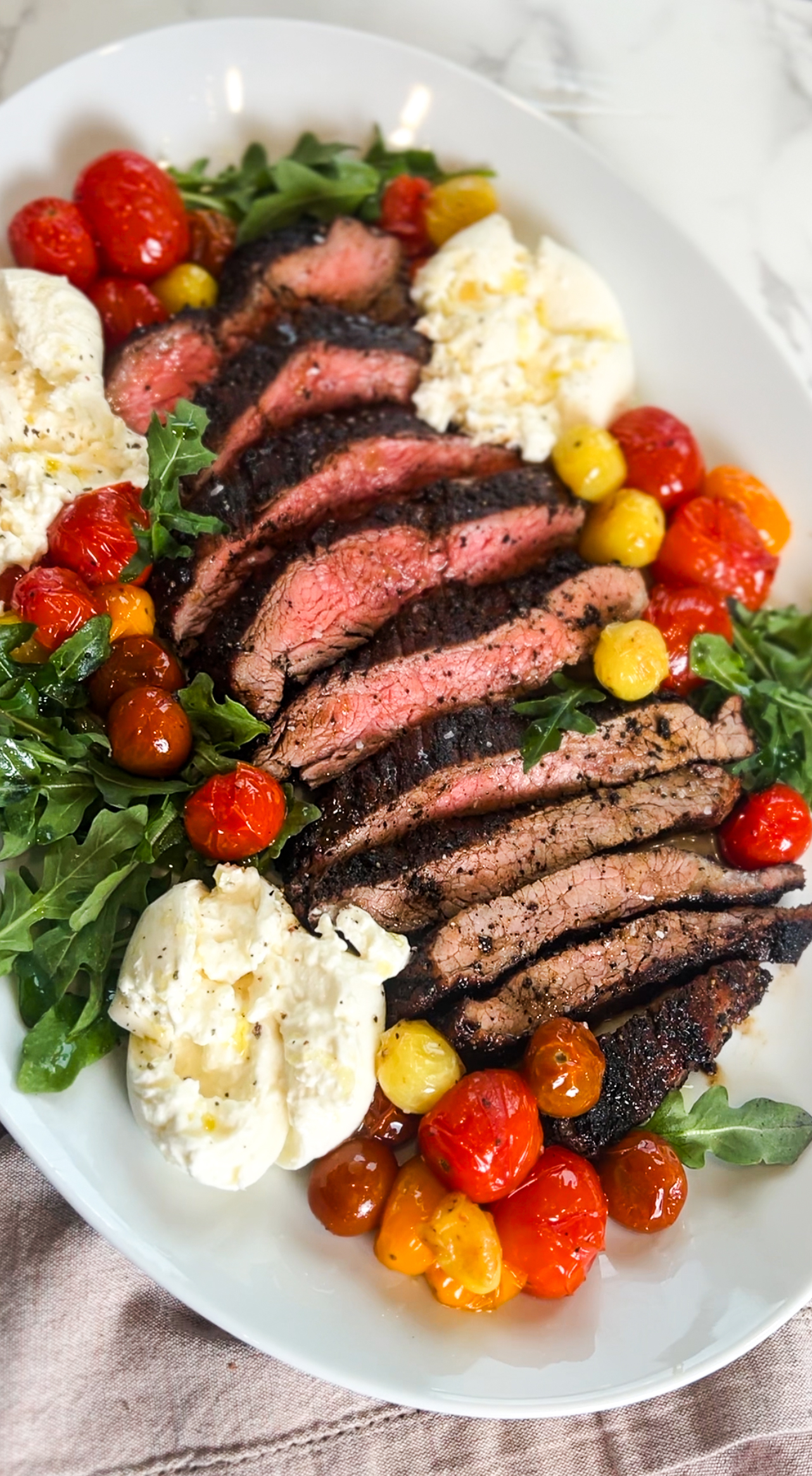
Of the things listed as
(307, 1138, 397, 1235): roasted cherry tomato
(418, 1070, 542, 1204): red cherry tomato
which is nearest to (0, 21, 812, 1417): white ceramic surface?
(307, 1138, 397, 1235): roasted cherry tomato

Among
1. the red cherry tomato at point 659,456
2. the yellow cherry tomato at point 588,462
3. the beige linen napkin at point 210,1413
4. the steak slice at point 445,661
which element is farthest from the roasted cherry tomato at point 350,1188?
the red cherry tomato at point 659,456

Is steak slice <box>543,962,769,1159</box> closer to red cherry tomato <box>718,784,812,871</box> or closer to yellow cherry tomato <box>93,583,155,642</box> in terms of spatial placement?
red cherry tomato <box>718,784,812,871</box>

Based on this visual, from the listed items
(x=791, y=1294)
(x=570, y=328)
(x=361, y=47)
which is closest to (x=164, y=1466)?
(x=791, y=1294)

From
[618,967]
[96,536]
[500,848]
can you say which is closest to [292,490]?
[96,536]

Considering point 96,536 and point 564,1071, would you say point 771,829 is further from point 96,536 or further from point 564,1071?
point 96,536

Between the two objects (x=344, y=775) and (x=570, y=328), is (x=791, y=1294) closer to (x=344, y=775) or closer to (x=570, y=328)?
(x=344, y=775)

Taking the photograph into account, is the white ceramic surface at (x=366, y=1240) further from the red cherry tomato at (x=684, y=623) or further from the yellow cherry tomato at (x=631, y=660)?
the yellow cherry tomato at (x=631, y=660)
